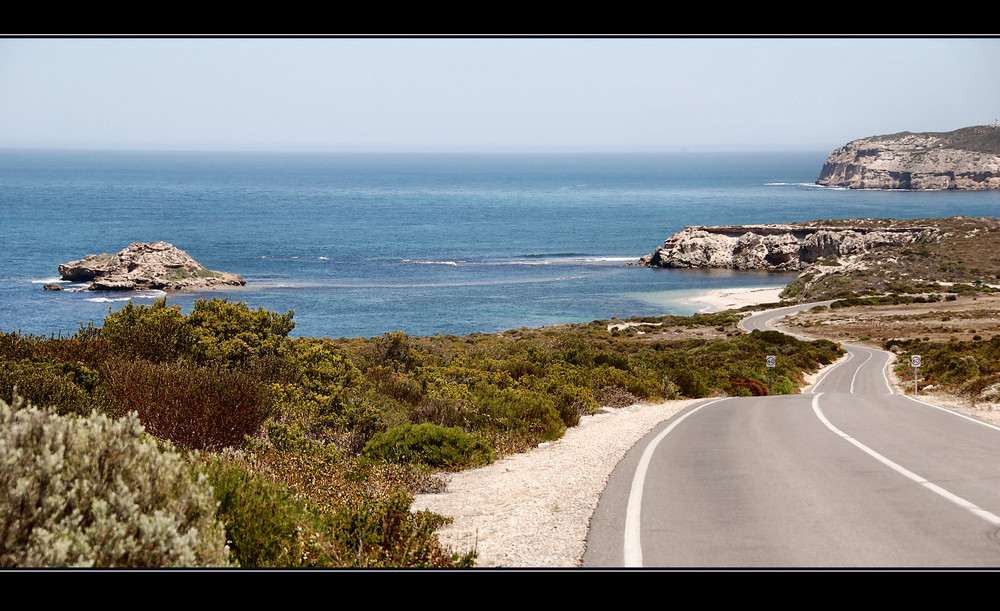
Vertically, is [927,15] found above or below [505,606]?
above

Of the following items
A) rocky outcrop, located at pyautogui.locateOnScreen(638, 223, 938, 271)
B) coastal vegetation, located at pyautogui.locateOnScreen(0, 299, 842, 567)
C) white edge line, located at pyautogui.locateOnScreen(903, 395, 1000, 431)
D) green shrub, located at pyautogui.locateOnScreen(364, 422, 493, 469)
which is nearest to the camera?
coastal vegetation, located at pyautogui.locateOnScreen(0, 299, 842, 567)

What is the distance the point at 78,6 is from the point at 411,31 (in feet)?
6.38

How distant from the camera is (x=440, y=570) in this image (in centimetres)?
376

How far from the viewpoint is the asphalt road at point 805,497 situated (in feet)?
18.1

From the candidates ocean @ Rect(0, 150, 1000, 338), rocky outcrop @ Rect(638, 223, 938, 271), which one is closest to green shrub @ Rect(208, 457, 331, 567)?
ocean @ Rect(0, 150, 1000, 338)

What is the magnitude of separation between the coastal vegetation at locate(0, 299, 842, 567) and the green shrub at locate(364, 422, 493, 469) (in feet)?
0.06

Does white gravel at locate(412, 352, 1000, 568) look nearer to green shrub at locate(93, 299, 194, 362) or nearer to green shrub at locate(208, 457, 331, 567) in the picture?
green shrub at locate(208, 457, 331, 567)

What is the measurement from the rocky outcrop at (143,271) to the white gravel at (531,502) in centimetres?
7583

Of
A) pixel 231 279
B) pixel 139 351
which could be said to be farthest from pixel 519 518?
pixel 231 279

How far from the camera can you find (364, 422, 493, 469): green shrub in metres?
9.24

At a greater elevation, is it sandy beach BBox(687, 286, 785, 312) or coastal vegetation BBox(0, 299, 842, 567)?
coastal vegetation BBox(0, 299, 842, 567)

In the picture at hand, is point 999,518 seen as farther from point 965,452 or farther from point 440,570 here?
point 440,570

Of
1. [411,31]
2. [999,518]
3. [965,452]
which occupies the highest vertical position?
[411,31]

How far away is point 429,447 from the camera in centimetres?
951
